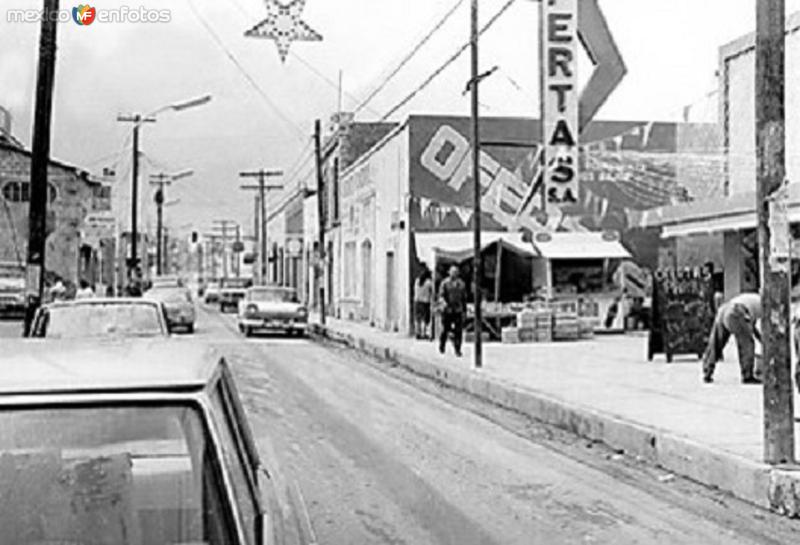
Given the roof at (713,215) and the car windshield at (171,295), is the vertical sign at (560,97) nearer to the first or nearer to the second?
the roof at (713,215)

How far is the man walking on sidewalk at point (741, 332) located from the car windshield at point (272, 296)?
19.8m

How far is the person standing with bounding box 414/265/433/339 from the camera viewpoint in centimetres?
2892

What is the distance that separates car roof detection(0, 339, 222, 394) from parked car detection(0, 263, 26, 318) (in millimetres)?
44249

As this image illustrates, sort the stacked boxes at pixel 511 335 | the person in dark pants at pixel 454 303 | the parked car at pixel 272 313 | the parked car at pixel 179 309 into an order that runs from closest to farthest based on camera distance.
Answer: the person in dark pants at pixel 454 303, the stacked boxes at pixel 511 335, the parked car at pixel 272 313, the parked car at pixel 179 309

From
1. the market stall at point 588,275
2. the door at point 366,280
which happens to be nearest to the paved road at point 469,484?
the market stall at point 588,275

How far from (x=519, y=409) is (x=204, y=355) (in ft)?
42.3

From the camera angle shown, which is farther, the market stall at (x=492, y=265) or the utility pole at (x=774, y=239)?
the market stall at (x=492, y=265)

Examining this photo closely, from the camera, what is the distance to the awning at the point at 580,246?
103 feet

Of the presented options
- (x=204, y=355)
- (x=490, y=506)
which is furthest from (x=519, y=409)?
(x=204, y=355)

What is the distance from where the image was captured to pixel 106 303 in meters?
13.8

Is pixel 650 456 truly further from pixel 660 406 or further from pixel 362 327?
pixel 362 327

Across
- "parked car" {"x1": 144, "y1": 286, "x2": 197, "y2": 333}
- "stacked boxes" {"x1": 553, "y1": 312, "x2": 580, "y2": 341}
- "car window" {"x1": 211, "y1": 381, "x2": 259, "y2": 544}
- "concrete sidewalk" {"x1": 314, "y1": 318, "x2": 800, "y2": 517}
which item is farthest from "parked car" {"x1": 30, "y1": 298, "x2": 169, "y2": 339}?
"parked car" {"x1": 144, "y1": 286, "x2": 197, "y2": 333}

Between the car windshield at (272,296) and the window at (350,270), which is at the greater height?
the window at (350,270)

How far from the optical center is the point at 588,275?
107ft
